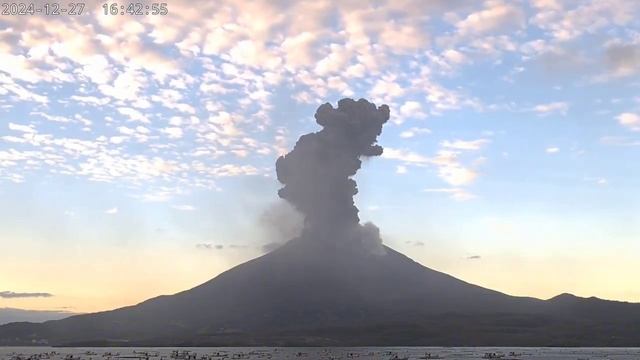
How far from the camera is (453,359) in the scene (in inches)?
7480

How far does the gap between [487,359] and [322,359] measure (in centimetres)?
4332

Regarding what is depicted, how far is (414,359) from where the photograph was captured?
7741 inches

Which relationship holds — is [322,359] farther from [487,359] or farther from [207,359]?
[487,359]

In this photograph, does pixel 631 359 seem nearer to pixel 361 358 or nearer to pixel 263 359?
pixel 361 358

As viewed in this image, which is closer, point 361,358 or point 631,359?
point 631,359

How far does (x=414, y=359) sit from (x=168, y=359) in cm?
6674

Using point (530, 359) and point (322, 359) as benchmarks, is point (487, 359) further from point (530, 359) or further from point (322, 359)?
point (322, 359)

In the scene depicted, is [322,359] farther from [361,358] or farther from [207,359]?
[207,359]

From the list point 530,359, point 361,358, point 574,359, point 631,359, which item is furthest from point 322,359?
point 631,359

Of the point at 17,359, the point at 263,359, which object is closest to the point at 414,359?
the point at 263,359

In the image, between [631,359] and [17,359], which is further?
[17,359]

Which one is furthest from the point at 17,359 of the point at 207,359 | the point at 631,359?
the point at 631,359

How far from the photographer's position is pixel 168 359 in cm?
19700

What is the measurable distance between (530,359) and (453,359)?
811 inches
